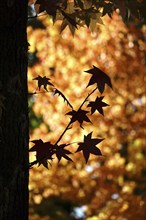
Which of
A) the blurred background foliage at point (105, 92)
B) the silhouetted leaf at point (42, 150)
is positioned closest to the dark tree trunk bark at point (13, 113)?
the silhouetted leaf at point (42, 150)

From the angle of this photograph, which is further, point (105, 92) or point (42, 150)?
point (105, 92)

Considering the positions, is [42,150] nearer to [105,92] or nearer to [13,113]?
[13,113]

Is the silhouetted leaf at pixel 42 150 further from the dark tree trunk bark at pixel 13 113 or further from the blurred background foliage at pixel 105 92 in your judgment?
the blurred background foliage at pixel 105 92

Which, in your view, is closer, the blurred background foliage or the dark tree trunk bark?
the dark tree trunk bark

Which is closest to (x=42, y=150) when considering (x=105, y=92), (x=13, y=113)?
(x=13, y=113)

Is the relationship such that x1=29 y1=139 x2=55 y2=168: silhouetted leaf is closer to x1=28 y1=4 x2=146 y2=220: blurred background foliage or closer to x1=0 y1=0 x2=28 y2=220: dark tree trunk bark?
x1=0 y1=0 x2=28 y2=220: dark tree trunk bark

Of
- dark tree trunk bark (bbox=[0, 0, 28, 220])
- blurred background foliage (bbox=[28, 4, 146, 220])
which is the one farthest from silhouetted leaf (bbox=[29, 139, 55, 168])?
blurred background foliage (bbox=[28, 4, 146, 220])

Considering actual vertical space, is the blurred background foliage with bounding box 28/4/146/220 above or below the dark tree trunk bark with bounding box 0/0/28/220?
above

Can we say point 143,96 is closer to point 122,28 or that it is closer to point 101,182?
point 122,28
